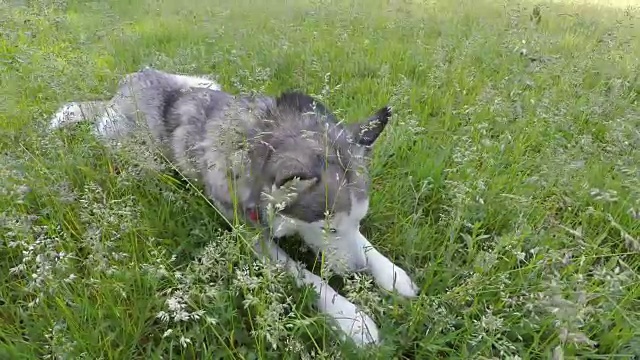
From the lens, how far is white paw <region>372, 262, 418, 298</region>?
1984mm

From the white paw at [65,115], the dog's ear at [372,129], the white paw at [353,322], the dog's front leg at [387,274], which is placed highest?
the dog's ear at [372,129]

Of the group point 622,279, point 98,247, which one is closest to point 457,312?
point 622,279

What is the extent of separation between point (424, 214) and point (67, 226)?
76.6 inches

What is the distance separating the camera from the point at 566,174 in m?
1.96

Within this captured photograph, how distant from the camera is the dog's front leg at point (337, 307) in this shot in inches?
67.1

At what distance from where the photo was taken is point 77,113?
2.92 metres

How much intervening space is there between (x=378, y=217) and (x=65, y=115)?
2013 mm

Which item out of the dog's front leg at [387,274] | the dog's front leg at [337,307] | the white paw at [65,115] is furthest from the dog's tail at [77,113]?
the dog's front leg at [387,274]

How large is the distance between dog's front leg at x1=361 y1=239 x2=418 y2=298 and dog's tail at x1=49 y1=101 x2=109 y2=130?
182cm

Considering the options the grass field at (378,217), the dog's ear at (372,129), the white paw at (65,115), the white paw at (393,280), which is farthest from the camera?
the white paw at (65,115)

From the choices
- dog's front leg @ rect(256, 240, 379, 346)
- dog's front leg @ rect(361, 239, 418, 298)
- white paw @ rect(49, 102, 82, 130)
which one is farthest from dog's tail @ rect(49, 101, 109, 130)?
dog's front leg @ rect(361, 239, 418, 298)

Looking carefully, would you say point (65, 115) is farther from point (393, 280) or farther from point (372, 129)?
point (393, 280)

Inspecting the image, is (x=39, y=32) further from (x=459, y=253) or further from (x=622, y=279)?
(x=622, y=279)

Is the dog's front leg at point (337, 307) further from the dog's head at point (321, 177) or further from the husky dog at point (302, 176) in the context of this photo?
the dog's head at point (321, 177)
